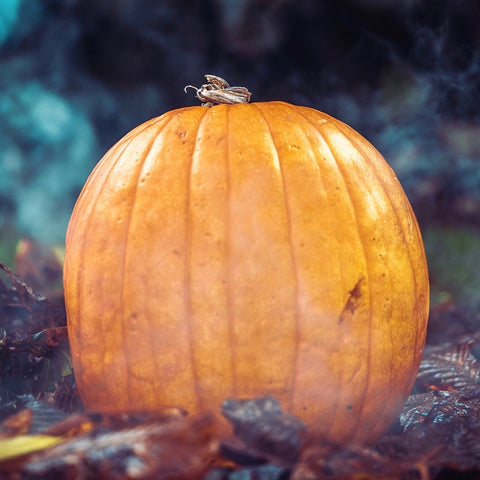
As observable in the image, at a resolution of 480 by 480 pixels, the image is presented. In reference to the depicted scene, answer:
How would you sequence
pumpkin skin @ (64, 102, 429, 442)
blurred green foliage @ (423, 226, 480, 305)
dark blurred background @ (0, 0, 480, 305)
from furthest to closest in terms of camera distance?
blurred green foliage @ (423, 226, 480, 305) → dark blurred background @ (0, 0, 480, 305) → pumpkin skin @ (64, 102, 429, 442)

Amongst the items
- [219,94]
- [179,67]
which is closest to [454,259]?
[179,67]

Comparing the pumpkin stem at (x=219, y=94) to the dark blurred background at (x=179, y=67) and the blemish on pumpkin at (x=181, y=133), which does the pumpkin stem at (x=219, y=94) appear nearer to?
the blemish on pumpkin at (x=181, y=133)

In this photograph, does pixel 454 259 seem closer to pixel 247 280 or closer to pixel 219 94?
pixel 219 94

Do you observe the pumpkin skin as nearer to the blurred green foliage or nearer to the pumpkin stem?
the pumpkin stem

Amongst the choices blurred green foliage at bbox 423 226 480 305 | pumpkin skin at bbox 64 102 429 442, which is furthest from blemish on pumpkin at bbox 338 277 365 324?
blurred green foliage at bbox 423 226 480 305

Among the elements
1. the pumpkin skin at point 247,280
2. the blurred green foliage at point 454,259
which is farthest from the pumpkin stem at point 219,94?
the blurred green foliage at point 454,259

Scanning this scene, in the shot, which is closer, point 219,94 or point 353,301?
point 353,301
